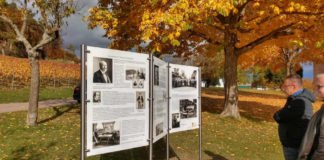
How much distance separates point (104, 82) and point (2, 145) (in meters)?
6.21

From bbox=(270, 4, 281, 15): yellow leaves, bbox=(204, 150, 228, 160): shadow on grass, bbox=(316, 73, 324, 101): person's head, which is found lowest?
bbox=(204, 150, 228, 160): shadow on grass

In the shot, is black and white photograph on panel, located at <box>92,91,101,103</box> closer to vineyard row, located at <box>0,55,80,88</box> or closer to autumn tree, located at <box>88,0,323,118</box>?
autumn tree, located at <box>88,0,323,118</box>

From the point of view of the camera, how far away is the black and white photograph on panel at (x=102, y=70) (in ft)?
17.9

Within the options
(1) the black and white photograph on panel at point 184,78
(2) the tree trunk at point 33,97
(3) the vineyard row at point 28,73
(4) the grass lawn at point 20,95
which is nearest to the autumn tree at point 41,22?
(2) the tree trunk at point 33,97

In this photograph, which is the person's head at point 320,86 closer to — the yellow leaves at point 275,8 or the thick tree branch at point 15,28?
the yellow leaves at point 275,8

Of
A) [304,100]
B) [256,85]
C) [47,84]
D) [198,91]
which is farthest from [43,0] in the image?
[256,85]

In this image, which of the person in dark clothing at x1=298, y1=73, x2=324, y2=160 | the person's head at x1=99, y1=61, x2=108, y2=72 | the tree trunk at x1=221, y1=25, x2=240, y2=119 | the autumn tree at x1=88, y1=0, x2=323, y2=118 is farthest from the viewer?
the tree trunk at x1=221, y1=25, x2=240, y2=119

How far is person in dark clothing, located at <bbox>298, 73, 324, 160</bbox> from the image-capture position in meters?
4.13

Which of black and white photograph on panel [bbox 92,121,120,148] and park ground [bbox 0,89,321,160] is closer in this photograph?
black and white photograph on panel [bbox 92,121,120,148]

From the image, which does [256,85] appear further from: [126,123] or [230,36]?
[126,123]

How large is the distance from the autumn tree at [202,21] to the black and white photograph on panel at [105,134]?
694 cm

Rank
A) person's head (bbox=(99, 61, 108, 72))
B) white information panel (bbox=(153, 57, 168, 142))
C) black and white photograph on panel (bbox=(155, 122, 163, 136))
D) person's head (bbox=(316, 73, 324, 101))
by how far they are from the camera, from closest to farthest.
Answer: person's head (bbox=(316, 73, 324, 101)) → person's head (bbox=(99, 61, 108, 72)) → white information panel (bbox=(153, 57, 168, 142)) → black and white photograph on panel (bbox=(155, 122, 163, 136))

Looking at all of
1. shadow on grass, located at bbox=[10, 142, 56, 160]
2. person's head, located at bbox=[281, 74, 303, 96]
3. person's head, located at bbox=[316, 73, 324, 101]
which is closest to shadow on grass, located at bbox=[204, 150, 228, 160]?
shadow on grass, located at bbox=[10, 142, 56, 160]

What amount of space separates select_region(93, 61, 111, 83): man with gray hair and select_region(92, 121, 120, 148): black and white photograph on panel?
59cm
